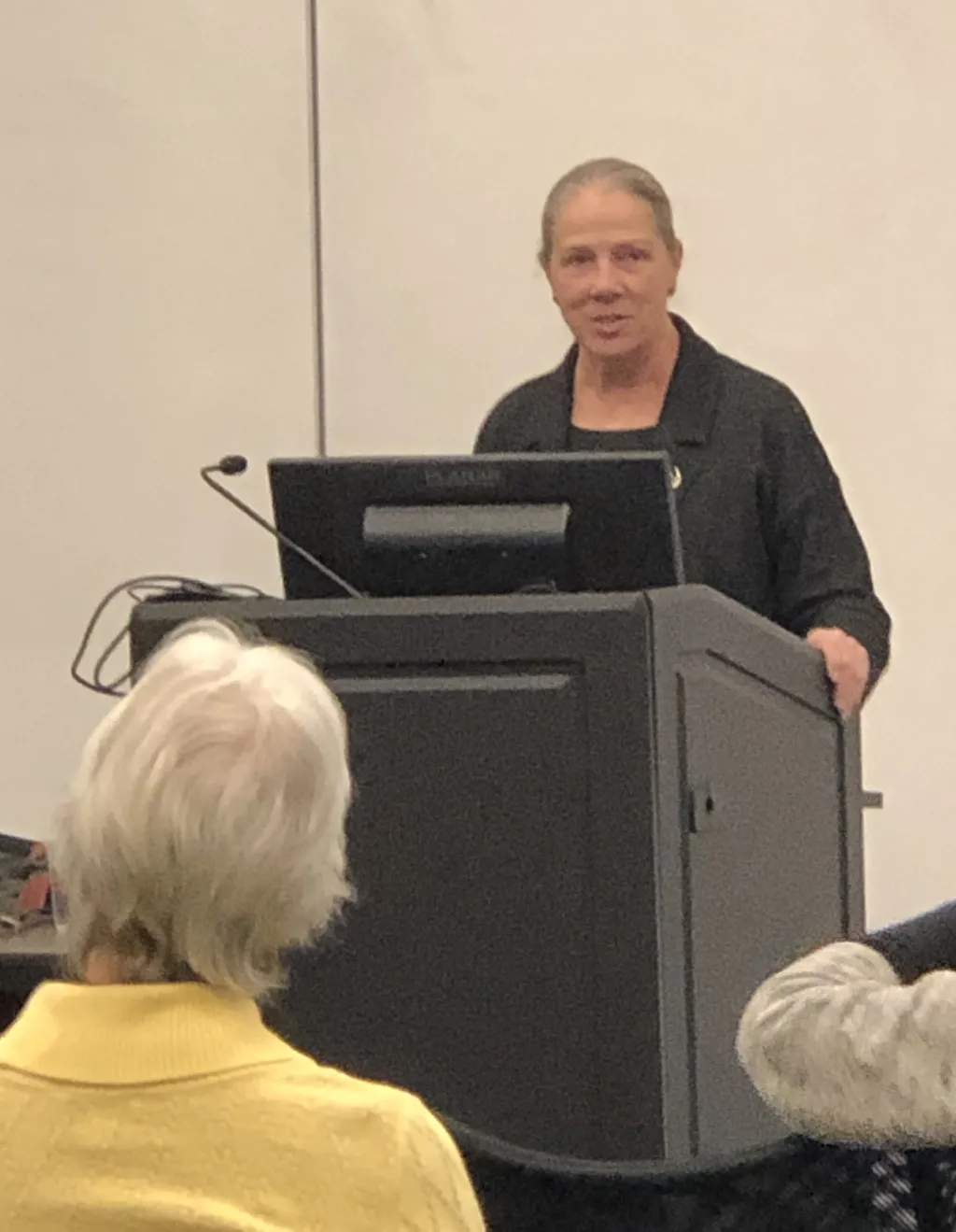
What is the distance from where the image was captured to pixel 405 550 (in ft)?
5.75

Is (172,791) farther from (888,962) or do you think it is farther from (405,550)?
(405,550)

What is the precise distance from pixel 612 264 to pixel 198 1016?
1562 mm

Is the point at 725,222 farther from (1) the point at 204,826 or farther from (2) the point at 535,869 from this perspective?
(1) the point at 204,826

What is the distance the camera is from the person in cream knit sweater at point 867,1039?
101cm

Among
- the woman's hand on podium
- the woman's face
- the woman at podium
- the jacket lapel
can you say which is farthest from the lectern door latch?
the woman's face

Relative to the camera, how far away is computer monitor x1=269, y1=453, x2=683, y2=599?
172 centimetres

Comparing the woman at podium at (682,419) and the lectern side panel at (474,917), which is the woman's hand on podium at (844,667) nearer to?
the woman at podium at (682,419)

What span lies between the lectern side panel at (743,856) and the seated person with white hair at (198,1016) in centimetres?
49

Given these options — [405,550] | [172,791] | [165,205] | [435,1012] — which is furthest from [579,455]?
[165,205]

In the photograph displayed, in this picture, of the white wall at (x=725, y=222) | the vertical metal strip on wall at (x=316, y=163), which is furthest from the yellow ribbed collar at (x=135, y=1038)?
the vertical metal strip on wall at (x=316, y=163)

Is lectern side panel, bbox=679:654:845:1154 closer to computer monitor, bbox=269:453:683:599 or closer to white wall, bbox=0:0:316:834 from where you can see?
computer monitor, bbox=269:453:683:599

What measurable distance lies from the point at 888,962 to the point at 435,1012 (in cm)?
53

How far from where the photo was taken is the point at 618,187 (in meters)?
2.52

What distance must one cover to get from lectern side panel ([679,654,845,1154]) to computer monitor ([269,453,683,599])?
0.43ft
